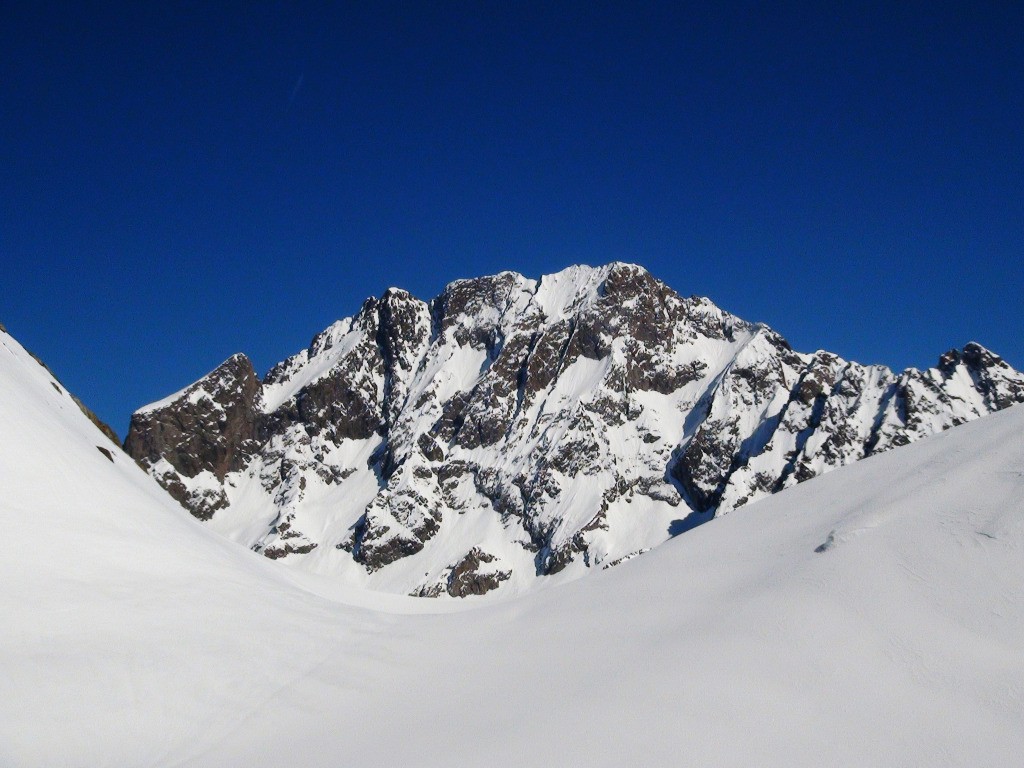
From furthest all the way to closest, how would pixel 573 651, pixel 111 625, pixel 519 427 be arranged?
1. pixel 519 427
2. pixel 573 651
3. pixel 111 625

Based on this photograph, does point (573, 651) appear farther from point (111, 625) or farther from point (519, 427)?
point (519, 427)

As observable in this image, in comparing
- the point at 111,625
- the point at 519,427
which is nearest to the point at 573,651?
the point at 111,625

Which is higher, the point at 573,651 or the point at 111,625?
the point at 111,625

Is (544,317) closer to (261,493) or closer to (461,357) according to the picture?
(461,357)

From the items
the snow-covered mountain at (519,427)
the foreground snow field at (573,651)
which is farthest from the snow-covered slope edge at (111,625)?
the snow-covered mountain at (519,427)

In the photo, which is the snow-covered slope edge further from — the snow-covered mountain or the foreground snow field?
the snow-covered mountain

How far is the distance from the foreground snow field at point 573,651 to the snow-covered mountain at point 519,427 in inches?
A: 3739

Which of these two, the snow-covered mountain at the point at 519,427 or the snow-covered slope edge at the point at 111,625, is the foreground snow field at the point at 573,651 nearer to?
the snow-covered slope edge at the point at 111,625

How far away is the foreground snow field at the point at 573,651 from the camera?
760 centimetres

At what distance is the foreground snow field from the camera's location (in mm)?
7598

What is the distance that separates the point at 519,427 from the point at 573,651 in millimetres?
118449

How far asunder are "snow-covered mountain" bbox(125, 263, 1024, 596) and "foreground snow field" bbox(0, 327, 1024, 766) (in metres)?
95.0

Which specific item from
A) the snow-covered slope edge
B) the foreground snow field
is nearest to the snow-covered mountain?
the foreground snow field

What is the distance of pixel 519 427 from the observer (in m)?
129
